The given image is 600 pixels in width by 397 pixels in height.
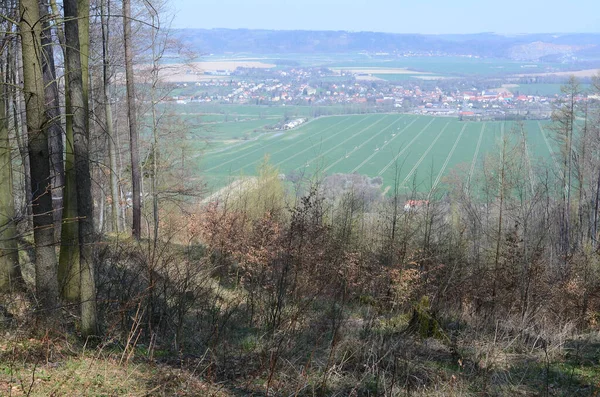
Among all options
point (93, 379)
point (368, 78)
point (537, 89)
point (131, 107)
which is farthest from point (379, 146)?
point (368, 78)

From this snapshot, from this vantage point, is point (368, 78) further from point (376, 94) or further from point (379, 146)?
point (379, 146)

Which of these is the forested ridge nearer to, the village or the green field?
the village

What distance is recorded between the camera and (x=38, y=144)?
5824 mm

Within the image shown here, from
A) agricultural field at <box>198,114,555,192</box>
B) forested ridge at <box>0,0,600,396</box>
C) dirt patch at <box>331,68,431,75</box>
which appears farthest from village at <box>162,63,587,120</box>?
forested ridge at <box>0,0,600,396</box>

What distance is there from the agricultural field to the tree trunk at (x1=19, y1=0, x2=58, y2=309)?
105ft

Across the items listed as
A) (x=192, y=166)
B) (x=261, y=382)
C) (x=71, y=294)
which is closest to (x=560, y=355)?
(x=261, y=382)

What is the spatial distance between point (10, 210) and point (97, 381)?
3.76 metres

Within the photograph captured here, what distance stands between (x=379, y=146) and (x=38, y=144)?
193 ft

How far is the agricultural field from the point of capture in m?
47.7

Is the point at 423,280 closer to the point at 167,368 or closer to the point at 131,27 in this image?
the point at 167,368

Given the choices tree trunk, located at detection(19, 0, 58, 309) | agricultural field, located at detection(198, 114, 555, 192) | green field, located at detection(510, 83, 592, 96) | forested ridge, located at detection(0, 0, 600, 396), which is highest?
green field, located at detection(510, 83, 592, 96)

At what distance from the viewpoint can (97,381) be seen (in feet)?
15.2

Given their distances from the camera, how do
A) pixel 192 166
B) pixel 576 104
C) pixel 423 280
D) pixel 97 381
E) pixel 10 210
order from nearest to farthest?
pixel 97 381
pixel 10 210
pixel 423 280
pixel 192 166
pixel 576 104

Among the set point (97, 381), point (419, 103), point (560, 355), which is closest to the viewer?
point (97, 381)
